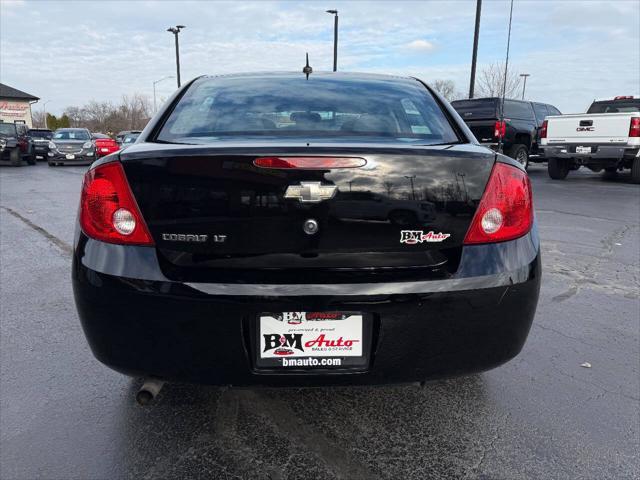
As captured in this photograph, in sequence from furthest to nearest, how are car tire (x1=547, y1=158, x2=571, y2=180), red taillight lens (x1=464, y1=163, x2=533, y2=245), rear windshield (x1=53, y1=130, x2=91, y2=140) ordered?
rear windshield (x1=53, y1=130, x2=91, y2=140), car tire (x1=547, y1=158, x2=571, y2=180), red taillight lens (x1=464, y1=163, x2=533, y2=245)

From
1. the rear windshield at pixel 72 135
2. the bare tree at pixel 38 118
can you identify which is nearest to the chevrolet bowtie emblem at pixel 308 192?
the rear windshield at pixel 72 135

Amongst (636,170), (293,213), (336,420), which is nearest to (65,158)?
(636,170)

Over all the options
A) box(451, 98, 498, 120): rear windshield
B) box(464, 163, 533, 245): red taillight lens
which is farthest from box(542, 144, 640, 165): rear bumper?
box(464, 163, 533, 245): red taillight lens

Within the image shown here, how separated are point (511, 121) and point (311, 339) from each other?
46.5 ft

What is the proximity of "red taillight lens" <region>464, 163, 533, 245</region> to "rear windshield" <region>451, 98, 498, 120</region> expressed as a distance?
12685mm

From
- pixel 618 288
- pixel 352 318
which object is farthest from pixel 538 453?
pixel 618 288

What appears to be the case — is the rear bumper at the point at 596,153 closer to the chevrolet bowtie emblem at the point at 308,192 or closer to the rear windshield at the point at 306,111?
the rear windshield at the point at 306,111

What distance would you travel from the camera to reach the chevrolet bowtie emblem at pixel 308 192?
1846 millimetres

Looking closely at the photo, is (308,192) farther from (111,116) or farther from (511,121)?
(111,116)

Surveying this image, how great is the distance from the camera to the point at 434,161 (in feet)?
6.33

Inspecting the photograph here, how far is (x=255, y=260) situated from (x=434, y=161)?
714 mm

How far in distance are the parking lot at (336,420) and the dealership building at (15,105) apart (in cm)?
7197

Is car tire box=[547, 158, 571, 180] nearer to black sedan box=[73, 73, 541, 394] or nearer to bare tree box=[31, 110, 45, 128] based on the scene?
black sedan box=[73, 73, 541, 394]

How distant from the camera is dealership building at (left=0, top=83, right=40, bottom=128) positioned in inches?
2571
